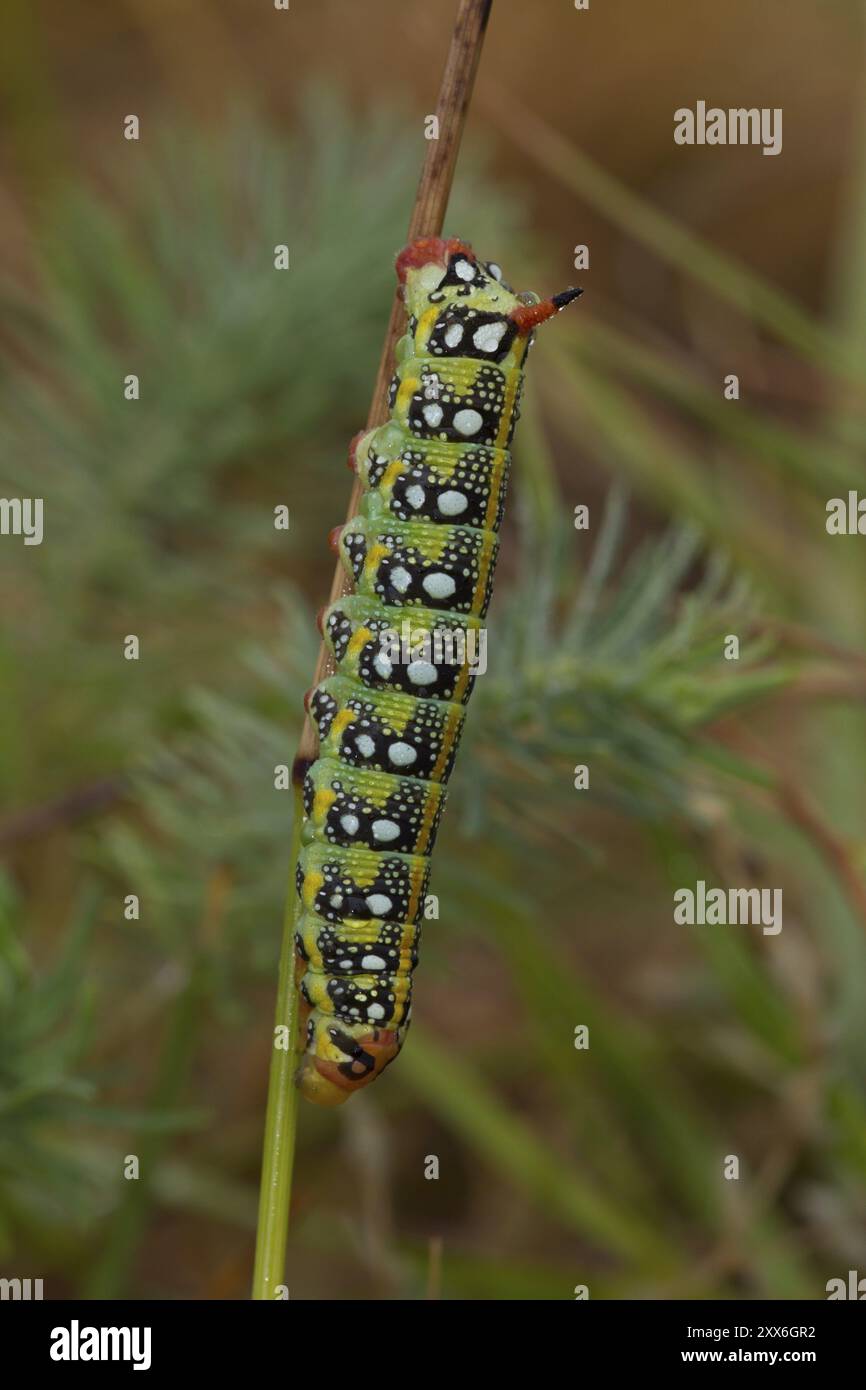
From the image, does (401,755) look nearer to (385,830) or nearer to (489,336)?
(385,830)

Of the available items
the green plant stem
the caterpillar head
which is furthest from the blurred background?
the green plant stem

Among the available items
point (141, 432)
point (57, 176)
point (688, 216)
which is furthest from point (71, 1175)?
point (688, 216)

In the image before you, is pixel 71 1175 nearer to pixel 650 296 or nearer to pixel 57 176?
pixel 57 176

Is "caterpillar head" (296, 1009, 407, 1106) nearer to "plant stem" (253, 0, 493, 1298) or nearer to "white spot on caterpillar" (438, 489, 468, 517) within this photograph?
"plant stem" (253, 0, 493, 1298)

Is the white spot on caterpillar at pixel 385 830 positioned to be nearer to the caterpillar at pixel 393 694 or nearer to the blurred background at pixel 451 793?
the caterpillar at pixel 393 694

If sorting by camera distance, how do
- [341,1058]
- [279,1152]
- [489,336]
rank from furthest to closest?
[489,336]
[341,1058]
[279,1152]

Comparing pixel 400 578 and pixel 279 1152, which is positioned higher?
pixel 400 578

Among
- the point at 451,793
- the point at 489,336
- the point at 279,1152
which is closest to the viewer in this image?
the point at 279,1152

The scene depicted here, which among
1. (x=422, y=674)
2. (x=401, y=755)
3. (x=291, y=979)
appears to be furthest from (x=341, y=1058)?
(x=422, y=674)
